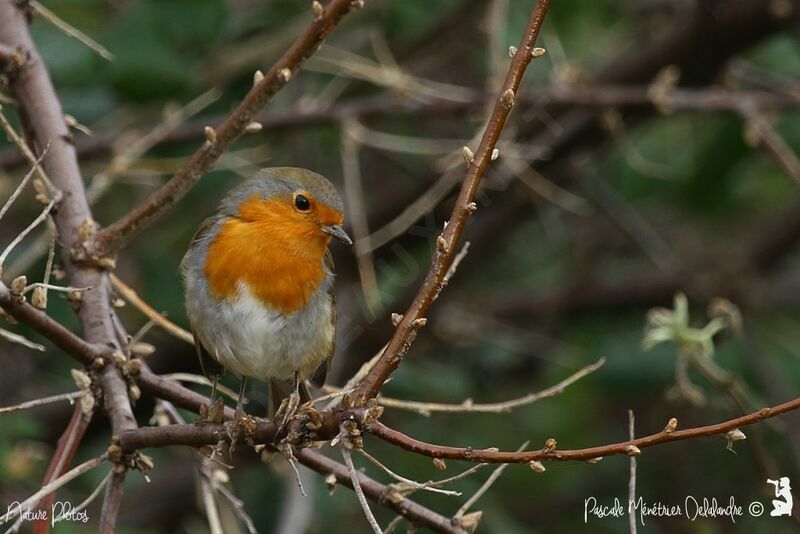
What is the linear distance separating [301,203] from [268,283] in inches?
15.0

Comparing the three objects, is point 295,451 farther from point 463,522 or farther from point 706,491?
point 706,491

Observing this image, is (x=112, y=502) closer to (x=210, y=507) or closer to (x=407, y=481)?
(x=210, y=507)

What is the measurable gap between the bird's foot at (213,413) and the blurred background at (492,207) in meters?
1.42

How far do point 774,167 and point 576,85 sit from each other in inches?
83.8

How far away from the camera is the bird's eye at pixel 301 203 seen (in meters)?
3.56

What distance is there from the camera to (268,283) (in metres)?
3.28

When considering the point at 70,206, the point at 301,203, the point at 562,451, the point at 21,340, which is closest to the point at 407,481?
the point at 562,451

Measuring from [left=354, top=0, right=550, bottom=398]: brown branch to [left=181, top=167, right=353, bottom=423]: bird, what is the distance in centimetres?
102

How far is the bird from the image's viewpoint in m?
3.22

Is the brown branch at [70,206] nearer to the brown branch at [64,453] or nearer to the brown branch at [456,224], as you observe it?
the brown branch at [64,453]

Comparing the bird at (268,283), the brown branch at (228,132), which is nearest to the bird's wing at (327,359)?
the bird at (268,283)

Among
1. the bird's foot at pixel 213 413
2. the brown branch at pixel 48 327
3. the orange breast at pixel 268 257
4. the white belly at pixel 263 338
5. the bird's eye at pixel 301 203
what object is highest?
the bird's eye at pixel 301 203

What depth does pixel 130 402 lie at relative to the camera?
8.93ft

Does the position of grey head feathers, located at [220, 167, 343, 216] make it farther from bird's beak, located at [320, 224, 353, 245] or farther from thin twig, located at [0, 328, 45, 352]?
thin twig, located at [0, 328, 45, 352]
